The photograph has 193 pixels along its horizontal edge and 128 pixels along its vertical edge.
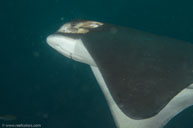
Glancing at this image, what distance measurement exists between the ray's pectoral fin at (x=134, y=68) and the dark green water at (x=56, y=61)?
167 inches

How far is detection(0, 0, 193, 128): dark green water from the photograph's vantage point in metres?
6.78

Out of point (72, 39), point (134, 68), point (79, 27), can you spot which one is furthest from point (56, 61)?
point (134, 68)

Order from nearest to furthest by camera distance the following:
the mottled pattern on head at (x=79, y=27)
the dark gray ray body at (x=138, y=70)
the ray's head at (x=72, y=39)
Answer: the dark gray ray body at (x=138, y=70)
the ray's head at (x=72, y=39)
the mottled pattern on head at (x=79, y=27)

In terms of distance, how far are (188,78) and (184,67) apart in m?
0.26

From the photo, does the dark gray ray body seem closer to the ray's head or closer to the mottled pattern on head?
the ray's head

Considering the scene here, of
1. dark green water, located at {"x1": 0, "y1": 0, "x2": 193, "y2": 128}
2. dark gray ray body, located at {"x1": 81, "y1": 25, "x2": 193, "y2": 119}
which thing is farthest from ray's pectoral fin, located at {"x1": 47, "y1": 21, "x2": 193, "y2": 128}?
dark green water, located at {"x1": 0, "y1": 0, "x2": 193, "y2": 128}

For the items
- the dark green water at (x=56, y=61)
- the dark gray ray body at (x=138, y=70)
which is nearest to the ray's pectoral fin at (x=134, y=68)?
the dark gray ray body at (x=138, y=70)

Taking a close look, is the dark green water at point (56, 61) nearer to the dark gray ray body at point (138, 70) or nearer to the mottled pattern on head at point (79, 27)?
the mottled pattern on head at point (79, 27)

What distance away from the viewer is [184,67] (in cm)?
190

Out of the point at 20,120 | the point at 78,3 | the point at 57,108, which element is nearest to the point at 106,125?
the point at 57,108

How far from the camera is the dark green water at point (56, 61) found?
22.2 feet

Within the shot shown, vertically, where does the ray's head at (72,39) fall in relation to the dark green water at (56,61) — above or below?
above

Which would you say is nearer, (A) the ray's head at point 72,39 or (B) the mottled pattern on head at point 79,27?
(A) the ray's head at point 72,39

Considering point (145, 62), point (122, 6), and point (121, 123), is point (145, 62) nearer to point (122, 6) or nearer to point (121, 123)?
point (121, 123)
